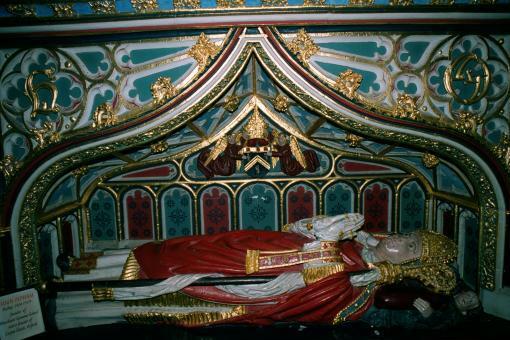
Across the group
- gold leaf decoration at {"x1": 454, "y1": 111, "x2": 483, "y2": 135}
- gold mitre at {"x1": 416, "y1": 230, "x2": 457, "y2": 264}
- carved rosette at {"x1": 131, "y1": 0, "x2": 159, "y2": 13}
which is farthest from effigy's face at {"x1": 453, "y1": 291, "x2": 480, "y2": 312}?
carved rosette at {"x1": 131, "y1": 0, "x2": 159, "y2": 13}

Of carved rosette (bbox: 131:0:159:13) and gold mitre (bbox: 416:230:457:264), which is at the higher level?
carved rosette (bbox: 131:0:159:13)

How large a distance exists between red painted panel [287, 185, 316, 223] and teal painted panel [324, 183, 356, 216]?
0.54 feet

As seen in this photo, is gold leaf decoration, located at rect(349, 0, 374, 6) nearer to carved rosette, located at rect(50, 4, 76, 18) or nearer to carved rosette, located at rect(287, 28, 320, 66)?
carved rosette, located at rect(287, 28, 320, 66)

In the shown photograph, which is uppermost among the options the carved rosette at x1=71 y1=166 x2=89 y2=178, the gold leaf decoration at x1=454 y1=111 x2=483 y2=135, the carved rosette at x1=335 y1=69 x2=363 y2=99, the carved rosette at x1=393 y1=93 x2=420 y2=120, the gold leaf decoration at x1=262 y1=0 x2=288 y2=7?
the gold leaf decoration at x1=262 y1=0 x2=288 y2=7

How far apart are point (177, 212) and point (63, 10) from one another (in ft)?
7.20

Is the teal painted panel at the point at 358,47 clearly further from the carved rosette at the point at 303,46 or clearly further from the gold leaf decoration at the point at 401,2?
the gold leaf decoration at the point at 401,2

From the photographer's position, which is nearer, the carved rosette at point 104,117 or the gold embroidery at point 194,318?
the carved rosette at point 104,117

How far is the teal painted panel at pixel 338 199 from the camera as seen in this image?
393 centimetres

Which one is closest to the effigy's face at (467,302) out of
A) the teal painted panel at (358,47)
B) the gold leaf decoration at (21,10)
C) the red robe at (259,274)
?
the red robe at (259,274)

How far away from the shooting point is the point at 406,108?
2.74 m

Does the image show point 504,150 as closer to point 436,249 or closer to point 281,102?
point 436,249

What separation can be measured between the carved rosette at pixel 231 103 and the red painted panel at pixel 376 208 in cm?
179

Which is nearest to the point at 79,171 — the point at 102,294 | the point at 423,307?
the point at 102,294

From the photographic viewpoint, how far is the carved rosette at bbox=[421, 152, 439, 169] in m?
3.41
